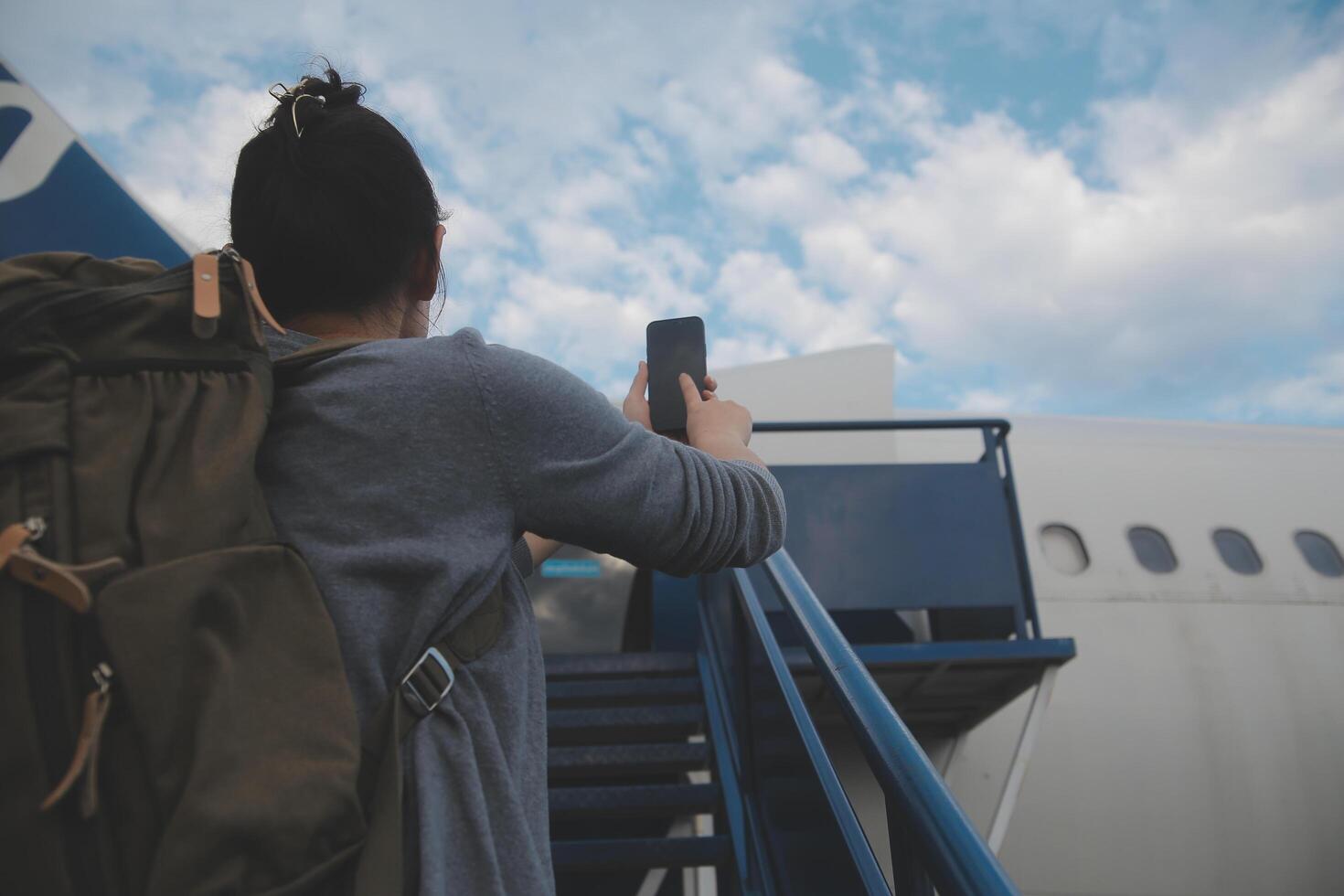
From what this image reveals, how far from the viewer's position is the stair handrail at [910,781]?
1.02 metres

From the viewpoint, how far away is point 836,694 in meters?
1.61

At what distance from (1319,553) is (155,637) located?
25.3ft

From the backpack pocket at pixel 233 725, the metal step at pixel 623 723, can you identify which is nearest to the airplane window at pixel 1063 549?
the metal step at pixel 623 723

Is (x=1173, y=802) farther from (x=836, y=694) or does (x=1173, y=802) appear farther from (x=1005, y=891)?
(x=1005, y=891)

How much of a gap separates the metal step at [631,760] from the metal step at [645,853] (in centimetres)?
60

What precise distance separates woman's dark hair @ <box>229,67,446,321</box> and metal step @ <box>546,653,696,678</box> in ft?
10.7

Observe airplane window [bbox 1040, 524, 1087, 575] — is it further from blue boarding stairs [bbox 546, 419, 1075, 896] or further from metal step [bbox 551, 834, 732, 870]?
metal step [bbox 551, 834, 732, 870]

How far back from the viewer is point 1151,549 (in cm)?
625

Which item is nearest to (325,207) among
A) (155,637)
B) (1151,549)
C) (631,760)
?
(155,637)

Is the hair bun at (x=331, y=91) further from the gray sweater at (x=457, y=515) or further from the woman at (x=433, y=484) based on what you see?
the gray sweater at (x=457, y=515)

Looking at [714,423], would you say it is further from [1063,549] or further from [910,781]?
[1063,549]

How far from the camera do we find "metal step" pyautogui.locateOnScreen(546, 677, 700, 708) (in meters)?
3.86

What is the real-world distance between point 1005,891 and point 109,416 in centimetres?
100

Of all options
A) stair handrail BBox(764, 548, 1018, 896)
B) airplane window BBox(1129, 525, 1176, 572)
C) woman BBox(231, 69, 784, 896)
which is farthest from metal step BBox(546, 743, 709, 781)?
airplane window BBox(1129, 525, 1176, 572)
